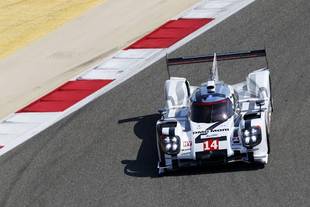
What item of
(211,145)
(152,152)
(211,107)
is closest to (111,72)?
(152,152)

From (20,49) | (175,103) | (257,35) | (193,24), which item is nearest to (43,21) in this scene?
(20,49)

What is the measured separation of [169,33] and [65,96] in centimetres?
480

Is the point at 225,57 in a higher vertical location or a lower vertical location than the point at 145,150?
higher

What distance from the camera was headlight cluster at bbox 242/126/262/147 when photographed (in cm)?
2084

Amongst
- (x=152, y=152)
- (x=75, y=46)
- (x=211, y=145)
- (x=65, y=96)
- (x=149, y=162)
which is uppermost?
(x=75, y=46)

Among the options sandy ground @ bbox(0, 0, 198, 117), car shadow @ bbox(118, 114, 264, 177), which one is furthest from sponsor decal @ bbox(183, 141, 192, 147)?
sandy ground @ bbox(0, 0, 198, 117)

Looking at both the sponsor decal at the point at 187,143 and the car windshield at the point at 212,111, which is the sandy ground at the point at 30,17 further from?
the sponsor decal at the point at 187,143

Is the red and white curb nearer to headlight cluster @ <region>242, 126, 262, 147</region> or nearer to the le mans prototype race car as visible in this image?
the le mans prototype race car

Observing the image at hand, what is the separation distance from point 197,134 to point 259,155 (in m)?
1.54

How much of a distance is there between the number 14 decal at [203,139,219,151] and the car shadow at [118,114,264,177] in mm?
628

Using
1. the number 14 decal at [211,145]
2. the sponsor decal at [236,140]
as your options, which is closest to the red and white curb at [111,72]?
the number 14 decal at [211,145]

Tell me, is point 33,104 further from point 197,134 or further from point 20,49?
point 197,134

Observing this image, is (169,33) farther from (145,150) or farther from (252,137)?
(252,137)

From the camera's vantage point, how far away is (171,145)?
839 inches
